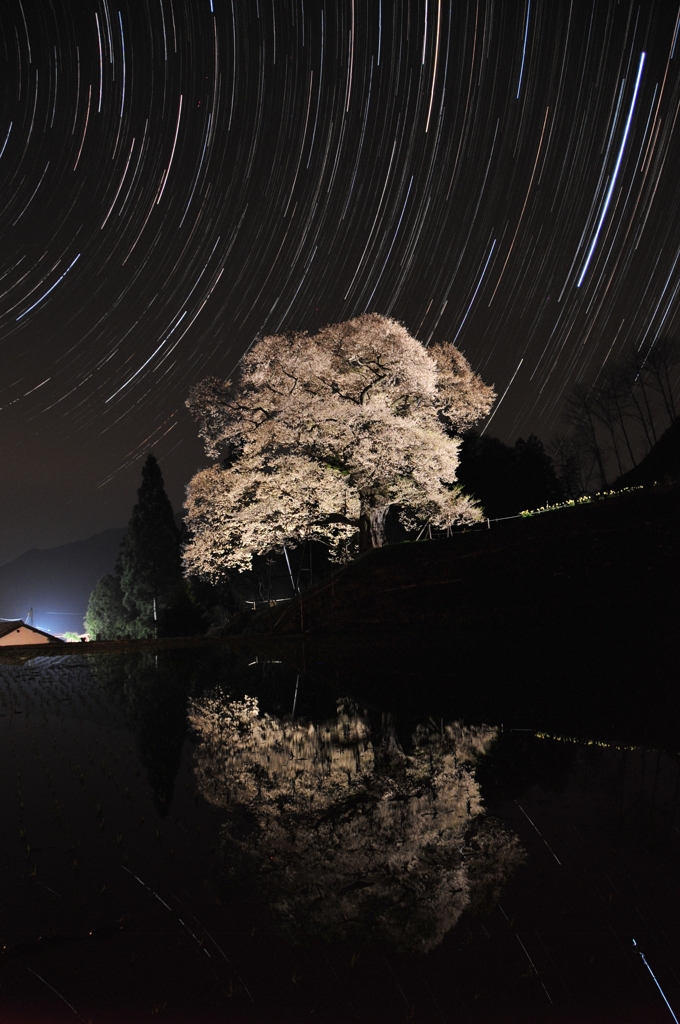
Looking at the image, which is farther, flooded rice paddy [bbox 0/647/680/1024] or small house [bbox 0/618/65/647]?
small house [bbox 0/618/65/647]

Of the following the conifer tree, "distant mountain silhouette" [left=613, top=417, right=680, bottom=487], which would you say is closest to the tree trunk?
"distant mountain silhouette" [left=613, top=417, right=680, bottom=487]

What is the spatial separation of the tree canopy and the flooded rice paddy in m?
17.3

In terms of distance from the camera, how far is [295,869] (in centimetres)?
574

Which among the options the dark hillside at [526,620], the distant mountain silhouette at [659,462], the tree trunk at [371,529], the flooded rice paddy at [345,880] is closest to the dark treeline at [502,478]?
the distant mountain silhouette at [659,462]

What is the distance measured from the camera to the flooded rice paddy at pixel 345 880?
410 cm

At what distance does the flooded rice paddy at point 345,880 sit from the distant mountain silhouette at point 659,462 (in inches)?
2031

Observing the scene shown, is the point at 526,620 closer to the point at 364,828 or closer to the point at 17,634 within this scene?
the point at 364,828

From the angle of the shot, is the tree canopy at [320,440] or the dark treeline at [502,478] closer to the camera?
the tree canopy at [320,440]

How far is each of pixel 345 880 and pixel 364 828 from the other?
1165 mm

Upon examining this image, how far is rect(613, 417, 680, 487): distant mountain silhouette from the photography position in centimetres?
5441

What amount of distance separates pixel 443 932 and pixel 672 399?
199 ft

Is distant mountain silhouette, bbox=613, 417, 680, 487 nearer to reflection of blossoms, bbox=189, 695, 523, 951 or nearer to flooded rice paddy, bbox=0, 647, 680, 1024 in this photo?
reflection of blossoms, bbox=189, 695, 523, 951

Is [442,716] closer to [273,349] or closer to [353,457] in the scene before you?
[353,457]

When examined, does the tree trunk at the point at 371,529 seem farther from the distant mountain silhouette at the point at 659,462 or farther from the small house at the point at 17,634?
the small house at the point at 17,634
